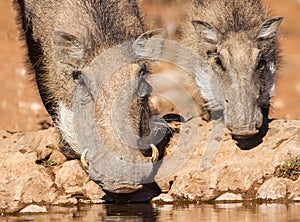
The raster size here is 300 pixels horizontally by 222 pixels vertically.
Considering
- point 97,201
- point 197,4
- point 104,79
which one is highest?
point 197,4

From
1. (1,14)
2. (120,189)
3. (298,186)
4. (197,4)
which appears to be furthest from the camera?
(1,14)

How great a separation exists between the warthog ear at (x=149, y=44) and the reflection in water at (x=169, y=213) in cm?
121

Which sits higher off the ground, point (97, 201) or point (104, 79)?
point (104, 79)

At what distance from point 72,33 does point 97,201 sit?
1458 millimetres

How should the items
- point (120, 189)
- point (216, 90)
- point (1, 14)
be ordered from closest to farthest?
point (120, 189), point (216, 90), point (1, 14)

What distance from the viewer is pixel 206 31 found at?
7.86 m

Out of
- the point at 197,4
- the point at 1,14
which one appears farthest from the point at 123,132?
the point at 1,14

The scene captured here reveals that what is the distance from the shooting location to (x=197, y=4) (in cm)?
878

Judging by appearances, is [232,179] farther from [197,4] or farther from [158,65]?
[197,4]

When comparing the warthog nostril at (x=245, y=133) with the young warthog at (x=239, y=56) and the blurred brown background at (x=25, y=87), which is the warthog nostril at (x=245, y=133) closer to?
the young warthog at (x=239, y=56)

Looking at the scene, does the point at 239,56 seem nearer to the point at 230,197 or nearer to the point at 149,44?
the point at 149,44

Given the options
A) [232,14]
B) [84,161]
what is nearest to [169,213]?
[84,161]

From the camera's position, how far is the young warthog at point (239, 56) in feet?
23.7

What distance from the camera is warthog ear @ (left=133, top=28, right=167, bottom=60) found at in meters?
7.02
